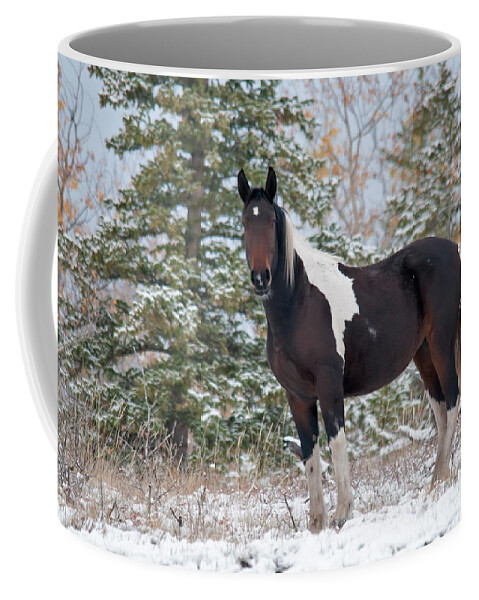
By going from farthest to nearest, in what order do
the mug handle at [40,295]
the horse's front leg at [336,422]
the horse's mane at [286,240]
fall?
the mug handle at [40,295]
the horse's front leg at [336,422]
the horse's mane at [286,240]

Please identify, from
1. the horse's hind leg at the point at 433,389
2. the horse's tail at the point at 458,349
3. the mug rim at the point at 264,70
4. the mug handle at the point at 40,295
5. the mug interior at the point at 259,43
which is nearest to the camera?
the mug rim at the point at 264,70

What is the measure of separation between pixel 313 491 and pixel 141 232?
1.19 meters

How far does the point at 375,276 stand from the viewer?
658cm

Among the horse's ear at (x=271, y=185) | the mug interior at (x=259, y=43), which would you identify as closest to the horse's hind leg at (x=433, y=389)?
the horse's ear at (x=271, y=185)

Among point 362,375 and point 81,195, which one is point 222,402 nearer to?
point 362,375

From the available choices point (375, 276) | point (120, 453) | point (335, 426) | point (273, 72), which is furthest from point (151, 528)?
point (273, 72)

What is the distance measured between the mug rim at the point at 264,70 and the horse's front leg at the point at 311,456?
124 cm

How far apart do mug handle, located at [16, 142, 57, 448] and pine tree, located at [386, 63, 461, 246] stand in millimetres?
1545

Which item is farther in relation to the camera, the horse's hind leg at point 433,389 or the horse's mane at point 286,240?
the horse's hind leg at point 433,389

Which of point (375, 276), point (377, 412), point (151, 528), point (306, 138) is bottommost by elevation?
point (151, 528)

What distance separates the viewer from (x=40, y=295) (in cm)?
741

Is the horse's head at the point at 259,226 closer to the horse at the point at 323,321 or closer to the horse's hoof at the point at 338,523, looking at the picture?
the horse at the point at 323,321

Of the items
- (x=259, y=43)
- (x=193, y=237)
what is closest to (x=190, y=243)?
(x=193, y=237)

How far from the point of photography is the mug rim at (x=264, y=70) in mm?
6281
